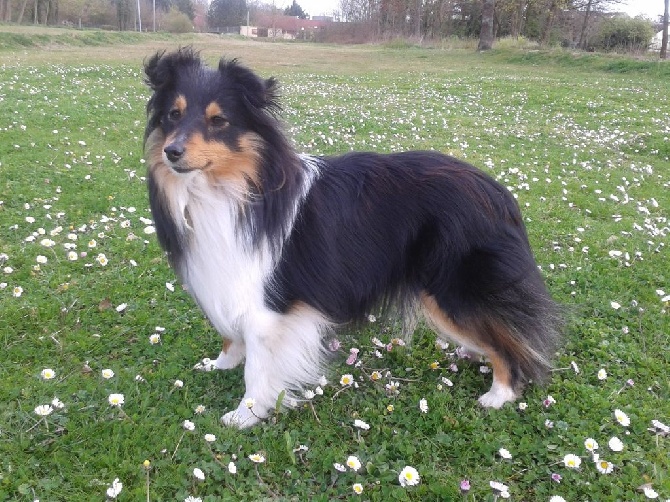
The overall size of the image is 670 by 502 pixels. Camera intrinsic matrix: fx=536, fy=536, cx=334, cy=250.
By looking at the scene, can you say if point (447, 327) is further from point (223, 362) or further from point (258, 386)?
point (223, 362)

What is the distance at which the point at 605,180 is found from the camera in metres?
7.78

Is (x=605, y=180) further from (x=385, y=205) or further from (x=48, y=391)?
(x=48, y=391)

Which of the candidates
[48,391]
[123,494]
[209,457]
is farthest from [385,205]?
[48,391]

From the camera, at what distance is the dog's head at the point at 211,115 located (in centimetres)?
280

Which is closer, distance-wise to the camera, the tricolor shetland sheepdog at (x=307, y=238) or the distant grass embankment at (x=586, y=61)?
the tricolor shetland sheepdog at (x=307, y=238)

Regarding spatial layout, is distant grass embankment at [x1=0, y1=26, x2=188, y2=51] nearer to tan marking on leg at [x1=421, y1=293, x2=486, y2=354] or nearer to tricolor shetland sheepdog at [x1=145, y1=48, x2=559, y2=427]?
tricolor shetland sheepdog at [x1=145, y1=48, x2=559, y2=427]

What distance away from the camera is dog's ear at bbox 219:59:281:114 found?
2941mm

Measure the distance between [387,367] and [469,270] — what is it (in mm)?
1021

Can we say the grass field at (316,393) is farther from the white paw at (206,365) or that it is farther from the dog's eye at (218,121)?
the dog's eye at (218,121)

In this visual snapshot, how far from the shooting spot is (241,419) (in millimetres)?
3232

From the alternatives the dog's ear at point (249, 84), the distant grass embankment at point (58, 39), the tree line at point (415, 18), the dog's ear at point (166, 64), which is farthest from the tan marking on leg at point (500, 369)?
the distant grass embankment at point (58, 39)

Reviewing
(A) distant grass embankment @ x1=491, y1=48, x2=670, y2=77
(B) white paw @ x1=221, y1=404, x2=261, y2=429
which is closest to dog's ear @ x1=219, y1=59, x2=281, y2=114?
(B) white paw @ x1=221, y1=404, x2=261, y2=429

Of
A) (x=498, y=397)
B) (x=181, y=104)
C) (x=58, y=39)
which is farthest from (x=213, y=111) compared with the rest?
(x=58, y=39)

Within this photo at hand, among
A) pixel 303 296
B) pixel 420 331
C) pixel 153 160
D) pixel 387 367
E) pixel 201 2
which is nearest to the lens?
pixel 153 160
